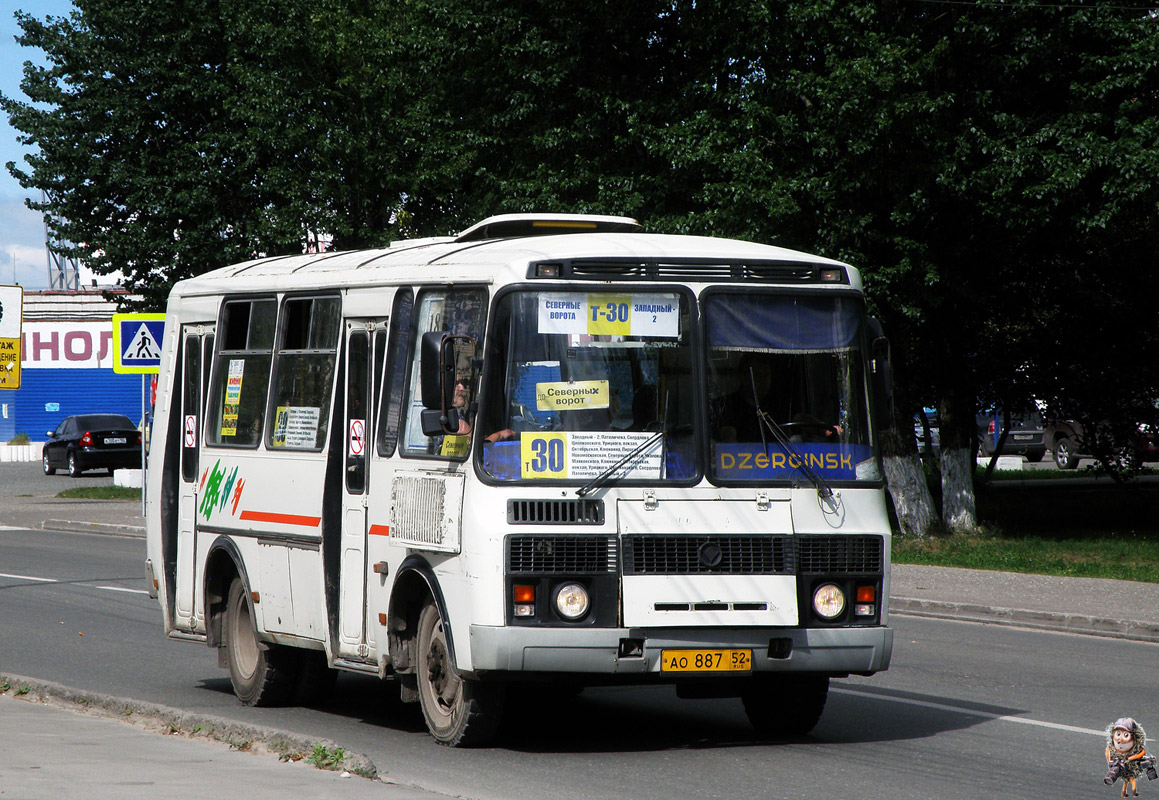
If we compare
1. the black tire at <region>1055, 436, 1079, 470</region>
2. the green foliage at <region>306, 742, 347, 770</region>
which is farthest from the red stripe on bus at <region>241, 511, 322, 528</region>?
the black tire at <region>1055, 436, 1079, 470</region>

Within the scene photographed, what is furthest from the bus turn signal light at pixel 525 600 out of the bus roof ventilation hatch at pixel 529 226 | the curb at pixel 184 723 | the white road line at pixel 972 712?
the white road line at pixel 972 712

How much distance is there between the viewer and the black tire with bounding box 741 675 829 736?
A: 8906 millimetres

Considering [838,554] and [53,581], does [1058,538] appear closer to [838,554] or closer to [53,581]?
[53,581]

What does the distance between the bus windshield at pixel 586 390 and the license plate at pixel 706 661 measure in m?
0.89

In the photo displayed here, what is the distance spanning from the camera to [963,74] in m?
22.0

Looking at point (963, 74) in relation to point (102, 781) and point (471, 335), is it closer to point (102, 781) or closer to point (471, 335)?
point (471, 335)

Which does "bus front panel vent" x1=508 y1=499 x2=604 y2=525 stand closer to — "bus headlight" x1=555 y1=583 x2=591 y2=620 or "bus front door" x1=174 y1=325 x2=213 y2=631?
"bus headlight" x1=555 y1=583 x2=591 y2=620

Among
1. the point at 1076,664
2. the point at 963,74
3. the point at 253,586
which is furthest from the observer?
the point at 963,74

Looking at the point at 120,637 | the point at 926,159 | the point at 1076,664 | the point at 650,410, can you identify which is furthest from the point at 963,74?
the point at 650,410

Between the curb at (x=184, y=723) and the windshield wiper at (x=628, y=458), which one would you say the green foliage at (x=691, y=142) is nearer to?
the windshield wiper at (x=628, y=458)

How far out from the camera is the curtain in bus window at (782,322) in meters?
8.52

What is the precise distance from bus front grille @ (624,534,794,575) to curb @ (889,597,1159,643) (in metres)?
7.43

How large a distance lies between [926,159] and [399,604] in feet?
44.8

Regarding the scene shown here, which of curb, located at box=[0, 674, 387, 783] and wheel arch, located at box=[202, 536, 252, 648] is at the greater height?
wheel arch, located at box=[202, 536, 252, 648]
